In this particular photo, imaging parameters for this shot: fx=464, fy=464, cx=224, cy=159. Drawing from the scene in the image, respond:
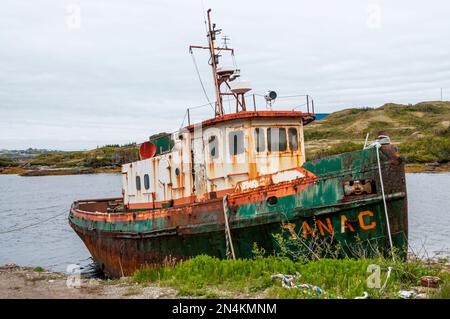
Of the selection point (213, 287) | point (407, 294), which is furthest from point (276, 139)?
point (407, 294)

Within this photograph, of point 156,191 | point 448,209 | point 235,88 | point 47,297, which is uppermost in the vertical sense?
point 235,88

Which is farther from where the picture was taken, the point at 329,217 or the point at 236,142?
the point at 236,142

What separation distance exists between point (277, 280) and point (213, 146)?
4.74 meters

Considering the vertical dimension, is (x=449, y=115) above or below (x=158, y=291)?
above

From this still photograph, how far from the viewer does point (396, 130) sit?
71688mm

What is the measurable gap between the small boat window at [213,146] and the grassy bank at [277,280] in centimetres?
322

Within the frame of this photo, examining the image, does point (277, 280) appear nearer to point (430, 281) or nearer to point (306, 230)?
point (430, 281)

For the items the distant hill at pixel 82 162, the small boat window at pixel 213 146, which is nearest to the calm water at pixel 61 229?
the small boat window at pixel 213 146

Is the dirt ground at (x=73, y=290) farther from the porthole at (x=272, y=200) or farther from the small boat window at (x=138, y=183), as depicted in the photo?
the small boat window at (x=138, y=183)

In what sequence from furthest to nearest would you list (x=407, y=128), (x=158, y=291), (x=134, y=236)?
1. (x=407, y=128)
2. (x=134, y=236)
3. (x=158, y=291)
